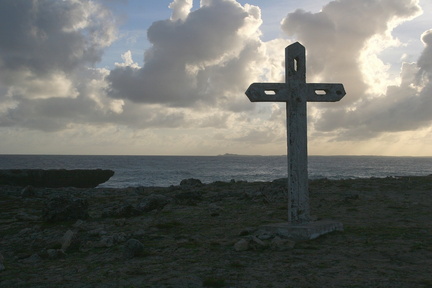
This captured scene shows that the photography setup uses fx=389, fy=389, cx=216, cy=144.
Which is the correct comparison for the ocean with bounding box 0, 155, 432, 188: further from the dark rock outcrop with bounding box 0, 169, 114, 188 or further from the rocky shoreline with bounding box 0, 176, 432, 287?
the rocky shoreline with bounding box 0, 176, 432, 287

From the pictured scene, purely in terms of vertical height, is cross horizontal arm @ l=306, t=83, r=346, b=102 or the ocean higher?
cross horizontal arm @ l=306, t=83, r=346, b=102

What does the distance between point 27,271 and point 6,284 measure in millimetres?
783

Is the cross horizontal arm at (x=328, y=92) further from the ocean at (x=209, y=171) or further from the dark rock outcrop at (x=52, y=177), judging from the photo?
the ocean at (x=209, y=171)

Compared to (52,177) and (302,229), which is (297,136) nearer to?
(302,229)

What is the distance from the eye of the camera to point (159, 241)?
8203 millimetres

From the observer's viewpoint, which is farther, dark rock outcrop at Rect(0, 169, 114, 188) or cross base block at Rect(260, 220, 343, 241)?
dark rock outcrop at Rect(0, 169, 114, 188)

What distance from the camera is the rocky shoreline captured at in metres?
5.52

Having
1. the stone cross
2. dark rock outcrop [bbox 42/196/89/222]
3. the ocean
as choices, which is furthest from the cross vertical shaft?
the ocean

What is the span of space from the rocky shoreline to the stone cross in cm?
101

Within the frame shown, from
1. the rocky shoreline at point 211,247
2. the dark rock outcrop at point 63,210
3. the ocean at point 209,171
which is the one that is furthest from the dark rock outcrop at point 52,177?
the dark rock outcrop at point 63,210

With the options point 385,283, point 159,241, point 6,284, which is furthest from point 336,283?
point 6,284

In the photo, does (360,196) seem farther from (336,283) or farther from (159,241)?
(336,283)

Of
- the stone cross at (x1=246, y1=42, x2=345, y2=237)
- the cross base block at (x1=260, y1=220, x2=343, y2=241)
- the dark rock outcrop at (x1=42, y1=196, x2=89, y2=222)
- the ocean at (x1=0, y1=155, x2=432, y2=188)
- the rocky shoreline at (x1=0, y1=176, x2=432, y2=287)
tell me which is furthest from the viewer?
the ocean at (x1=0, y1=155, x2=432, y2=188)

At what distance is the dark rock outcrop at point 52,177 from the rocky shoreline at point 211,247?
28.9m
